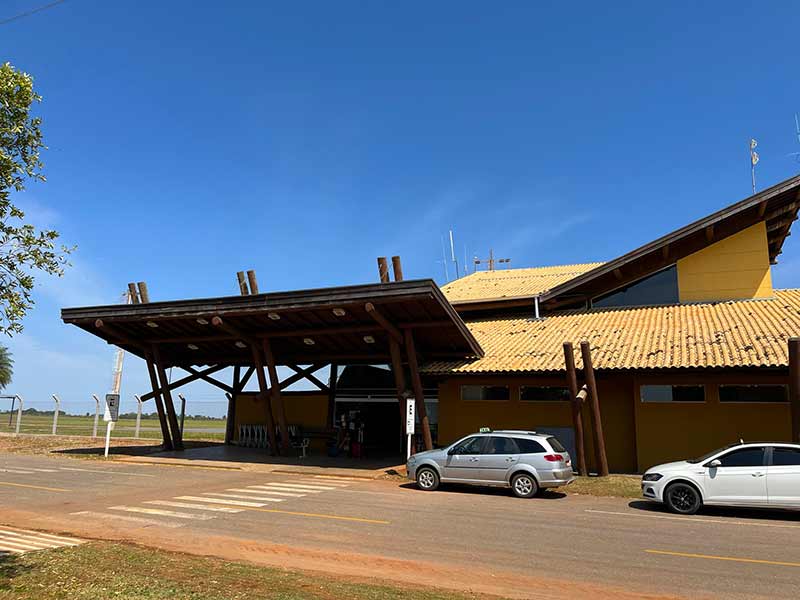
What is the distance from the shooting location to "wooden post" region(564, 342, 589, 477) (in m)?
17.8

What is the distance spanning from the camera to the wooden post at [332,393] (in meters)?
28.0

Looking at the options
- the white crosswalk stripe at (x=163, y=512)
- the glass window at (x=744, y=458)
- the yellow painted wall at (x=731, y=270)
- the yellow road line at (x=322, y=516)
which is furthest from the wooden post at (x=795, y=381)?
the white crosswalk stripe at (x=163, y=512)

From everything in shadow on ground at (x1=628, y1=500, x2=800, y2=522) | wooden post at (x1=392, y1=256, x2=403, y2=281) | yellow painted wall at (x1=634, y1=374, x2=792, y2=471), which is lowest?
shadow on ground at (x1=628, y1=500, x2=800, y2=522)

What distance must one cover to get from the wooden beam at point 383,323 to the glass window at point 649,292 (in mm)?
10098

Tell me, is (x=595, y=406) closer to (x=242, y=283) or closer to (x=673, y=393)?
(x=673, y=393)

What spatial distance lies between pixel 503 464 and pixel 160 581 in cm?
1008

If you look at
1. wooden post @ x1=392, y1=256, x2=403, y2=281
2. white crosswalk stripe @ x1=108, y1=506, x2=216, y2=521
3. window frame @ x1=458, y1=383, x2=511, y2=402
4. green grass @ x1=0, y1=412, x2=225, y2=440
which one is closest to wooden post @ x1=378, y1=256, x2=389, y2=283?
wooden post @ x1=392, y1=256, x2=403, y2=281

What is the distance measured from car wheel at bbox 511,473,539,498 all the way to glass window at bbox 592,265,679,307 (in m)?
12.9

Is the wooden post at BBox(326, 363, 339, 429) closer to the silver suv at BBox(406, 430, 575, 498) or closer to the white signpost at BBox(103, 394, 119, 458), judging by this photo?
the white signpost at BBox(103, 394, 119, 458)

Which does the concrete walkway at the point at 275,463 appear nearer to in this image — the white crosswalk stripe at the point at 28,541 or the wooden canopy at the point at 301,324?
the wooden canopy at the point at 301,324

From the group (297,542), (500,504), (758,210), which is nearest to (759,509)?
(500,504)

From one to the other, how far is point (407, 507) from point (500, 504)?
229cm

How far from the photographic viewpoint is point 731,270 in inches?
936

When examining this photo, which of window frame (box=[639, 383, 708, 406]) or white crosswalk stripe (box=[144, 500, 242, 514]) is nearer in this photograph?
white crosswalk stripe (box=[144, 500, 242, 514])
